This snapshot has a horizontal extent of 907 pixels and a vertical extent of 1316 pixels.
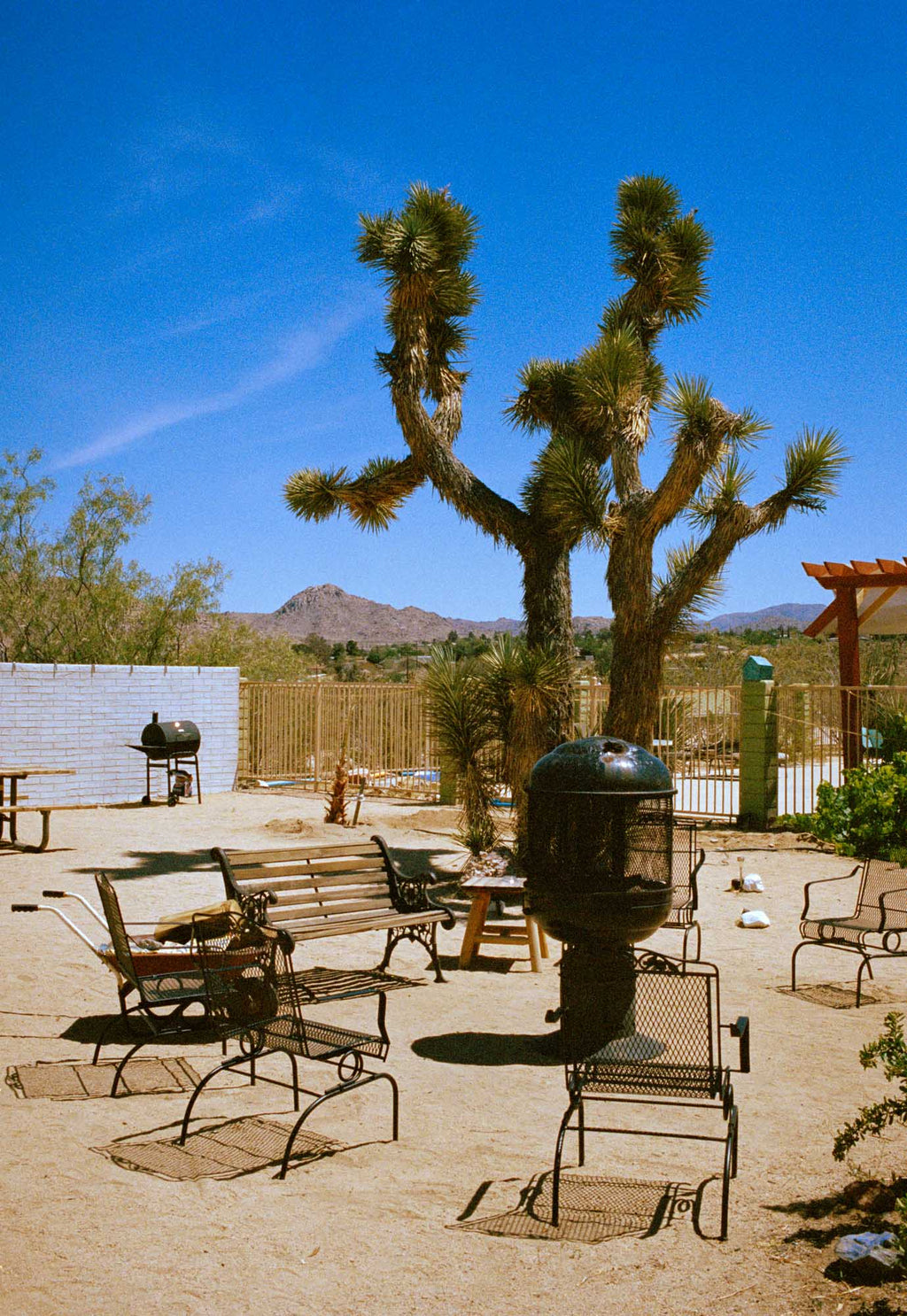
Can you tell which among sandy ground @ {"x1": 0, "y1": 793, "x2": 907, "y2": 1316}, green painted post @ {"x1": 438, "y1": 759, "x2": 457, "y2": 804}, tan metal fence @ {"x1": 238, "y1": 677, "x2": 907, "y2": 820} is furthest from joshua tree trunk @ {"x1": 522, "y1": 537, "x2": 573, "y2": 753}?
green painted post @ {"x1": 438, "y1": 759, "x2": 457, "y2": 804}

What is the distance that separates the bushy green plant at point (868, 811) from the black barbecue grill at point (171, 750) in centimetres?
1001

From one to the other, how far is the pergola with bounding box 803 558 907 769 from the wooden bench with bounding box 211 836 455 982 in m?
9.15

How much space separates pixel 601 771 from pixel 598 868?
0.45 m

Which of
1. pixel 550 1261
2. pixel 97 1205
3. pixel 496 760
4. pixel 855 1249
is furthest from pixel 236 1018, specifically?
pixel 496 760

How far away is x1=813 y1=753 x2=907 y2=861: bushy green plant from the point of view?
443 inches

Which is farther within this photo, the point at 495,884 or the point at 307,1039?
the point at 495,884

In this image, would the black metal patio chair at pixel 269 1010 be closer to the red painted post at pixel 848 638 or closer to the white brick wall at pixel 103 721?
the red painted post at pixel 848 638

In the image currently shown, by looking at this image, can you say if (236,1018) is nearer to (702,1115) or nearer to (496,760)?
(702,1115)

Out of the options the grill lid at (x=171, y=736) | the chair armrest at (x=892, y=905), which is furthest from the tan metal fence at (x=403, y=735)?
the chair armrest at (x=892, y=905)

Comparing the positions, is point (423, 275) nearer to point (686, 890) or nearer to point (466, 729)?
point (466, 729)

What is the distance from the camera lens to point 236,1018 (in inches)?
202

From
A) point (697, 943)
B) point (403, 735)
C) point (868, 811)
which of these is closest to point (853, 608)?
point (868, 811)

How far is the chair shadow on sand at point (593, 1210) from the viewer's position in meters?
3.86

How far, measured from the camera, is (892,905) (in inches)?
295
